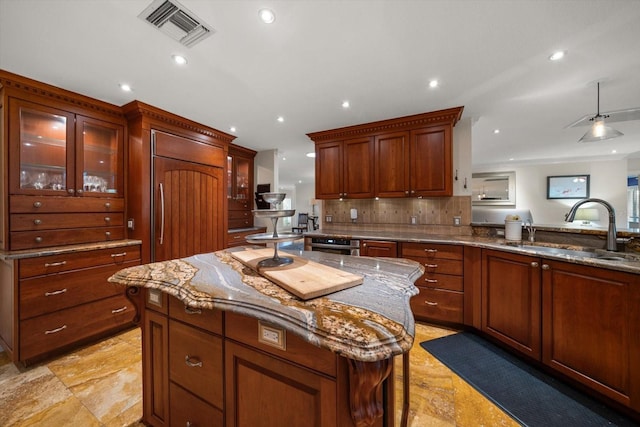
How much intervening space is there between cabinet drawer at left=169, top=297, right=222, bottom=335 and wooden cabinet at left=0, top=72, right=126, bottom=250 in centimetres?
201

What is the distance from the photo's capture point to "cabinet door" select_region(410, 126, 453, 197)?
2889 millimetres

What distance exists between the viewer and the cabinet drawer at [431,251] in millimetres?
2484

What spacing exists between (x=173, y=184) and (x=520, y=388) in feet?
12.3

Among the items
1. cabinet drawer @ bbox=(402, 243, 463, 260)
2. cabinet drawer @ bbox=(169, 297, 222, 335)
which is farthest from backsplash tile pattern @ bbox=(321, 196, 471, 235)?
cabinet drawer @ bbox=(169, 297, 222, 335)

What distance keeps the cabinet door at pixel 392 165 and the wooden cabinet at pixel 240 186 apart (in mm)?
2537

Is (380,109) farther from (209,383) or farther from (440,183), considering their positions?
(209,383)

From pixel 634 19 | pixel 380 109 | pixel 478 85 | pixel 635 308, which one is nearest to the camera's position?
pixel 635 308

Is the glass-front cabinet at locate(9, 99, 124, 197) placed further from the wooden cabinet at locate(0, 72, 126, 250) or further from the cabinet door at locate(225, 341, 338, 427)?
the cabinet door at locate(225, 341, 338, 427)

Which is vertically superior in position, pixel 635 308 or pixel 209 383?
pixel 635 308

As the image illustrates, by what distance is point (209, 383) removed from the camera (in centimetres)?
106

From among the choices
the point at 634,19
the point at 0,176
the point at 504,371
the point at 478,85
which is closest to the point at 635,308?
the point at 504,371

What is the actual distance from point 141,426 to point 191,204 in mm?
2276

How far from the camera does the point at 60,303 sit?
2074 millimetres

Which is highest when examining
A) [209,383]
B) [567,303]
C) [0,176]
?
[0,176]
